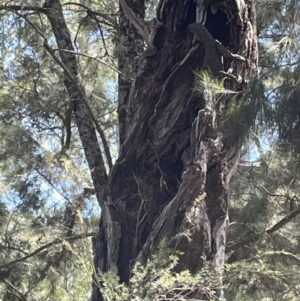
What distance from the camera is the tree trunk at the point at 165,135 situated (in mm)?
2581

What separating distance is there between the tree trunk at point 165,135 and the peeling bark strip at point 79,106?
0.59 feet

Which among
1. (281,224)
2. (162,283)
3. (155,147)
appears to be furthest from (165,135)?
(162,283)

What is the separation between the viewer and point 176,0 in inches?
114

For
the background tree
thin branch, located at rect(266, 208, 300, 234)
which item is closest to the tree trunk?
the background tree

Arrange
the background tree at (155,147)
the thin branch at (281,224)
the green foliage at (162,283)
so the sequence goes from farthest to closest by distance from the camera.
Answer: the thin branch at (281,224), the background tree at (155,147), the green foliage at (162,283)

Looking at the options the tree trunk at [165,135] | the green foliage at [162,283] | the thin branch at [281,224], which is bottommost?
the green foliage at [162,283]

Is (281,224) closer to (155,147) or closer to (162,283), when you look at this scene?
(155,147)

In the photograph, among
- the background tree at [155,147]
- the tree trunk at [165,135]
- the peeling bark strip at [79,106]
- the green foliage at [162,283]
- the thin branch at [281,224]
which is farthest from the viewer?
the peeling bark strip at [79,106]

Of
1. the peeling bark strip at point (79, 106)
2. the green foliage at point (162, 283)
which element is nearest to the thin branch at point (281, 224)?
the green foliage at point (162, 283)

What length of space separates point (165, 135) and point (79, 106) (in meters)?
0.80

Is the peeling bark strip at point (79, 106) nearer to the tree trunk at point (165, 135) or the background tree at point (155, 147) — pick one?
the background tree at point (155, 147)

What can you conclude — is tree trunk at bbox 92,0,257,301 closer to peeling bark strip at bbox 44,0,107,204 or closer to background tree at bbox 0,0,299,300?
background tree at bbox 0,0,299,300

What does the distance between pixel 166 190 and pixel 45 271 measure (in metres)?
1.26

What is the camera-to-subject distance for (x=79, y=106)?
3.42 m
